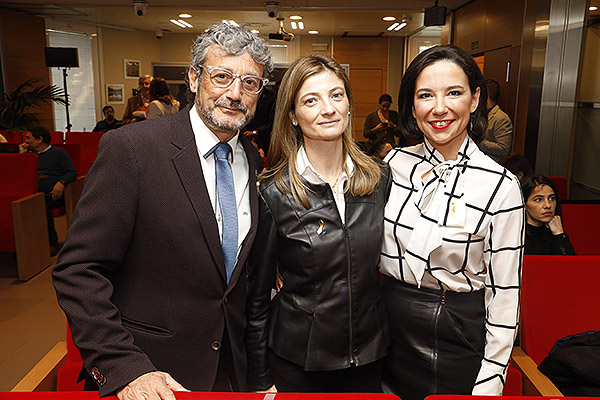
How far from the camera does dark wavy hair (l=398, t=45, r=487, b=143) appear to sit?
5.01ft

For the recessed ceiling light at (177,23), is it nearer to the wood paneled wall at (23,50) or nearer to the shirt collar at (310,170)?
the wood paneled wall at (23,50)

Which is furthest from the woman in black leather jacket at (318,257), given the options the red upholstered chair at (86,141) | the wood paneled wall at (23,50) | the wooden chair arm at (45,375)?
the wood paneled wall at (23,50)

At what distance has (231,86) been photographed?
148 centimetres

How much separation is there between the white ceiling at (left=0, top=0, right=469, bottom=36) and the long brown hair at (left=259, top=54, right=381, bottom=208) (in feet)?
23.6

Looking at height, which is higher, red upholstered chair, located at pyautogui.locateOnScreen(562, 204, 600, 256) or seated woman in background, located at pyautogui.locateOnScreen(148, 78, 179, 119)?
seated woman in background, located at pyautogui.locateOnScreen(148, 78, 179, 119)

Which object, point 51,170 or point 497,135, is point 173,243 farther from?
point 51,170

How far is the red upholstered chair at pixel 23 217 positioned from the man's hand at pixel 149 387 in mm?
3939

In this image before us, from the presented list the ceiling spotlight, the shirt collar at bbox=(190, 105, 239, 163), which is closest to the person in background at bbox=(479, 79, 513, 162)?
the shirt collar at bbox=(190, 105, 239, 163)

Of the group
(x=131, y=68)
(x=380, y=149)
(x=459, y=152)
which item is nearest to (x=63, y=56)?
(x=131, y=68)

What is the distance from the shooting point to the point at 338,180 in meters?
1.64

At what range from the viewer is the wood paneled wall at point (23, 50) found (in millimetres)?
9562

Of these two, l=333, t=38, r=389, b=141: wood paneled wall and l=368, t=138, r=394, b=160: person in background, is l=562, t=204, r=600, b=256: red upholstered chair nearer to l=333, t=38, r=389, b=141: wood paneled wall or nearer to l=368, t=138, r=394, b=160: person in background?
l=368, t=138, r=394, b=160: person in background

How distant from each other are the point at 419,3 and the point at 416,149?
296 inches

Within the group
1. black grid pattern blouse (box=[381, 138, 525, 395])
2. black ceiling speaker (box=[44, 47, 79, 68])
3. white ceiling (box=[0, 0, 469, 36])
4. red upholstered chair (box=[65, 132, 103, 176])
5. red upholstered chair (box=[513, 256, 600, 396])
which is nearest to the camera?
black grid pattern blouse (box=[381, 138, 525, 395])
